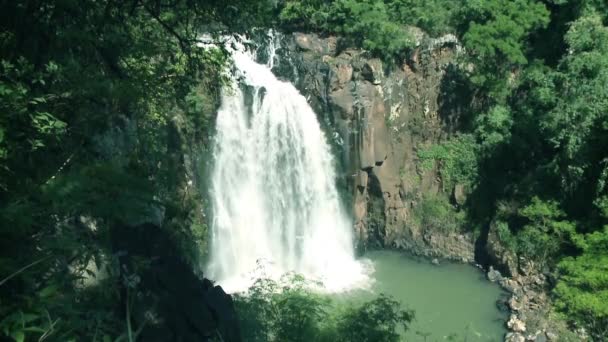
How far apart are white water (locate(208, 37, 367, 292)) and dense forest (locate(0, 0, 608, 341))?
0.92m

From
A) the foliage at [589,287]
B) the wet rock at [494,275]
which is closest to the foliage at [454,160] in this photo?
the wet rock at [494,275]

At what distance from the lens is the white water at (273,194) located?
14.0 metres

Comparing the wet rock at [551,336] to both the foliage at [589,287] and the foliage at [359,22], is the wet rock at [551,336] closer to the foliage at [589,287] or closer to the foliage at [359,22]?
the foliage at [589,287]

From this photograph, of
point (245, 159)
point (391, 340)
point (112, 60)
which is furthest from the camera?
point (245, 159)

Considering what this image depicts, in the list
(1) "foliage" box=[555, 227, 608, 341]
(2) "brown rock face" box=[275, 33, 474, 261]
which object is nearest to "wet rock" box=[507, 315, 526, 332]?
(1) "foliage" box=[555, 227, 608, 341]

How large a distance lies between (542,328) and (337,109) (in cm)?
679

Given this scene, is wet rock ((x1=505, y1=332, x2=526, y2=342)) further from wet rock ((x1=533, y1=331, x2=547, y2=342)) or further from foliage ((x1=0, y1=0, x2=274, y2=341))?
foliage ((x1=0, y1=0, x2=274, y2=341))

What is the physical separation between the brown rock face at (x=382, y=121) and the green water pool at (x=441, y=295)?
2.35 feet

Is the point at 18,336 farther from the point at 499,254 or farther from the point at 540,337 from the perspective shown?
the point at 499,254

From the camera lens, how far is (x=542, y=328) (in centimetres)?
1206

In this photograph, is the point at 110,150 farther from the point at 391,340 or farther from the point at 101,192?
the point at 391,340

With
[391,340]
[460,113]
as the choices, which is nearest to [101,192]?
[391,340]

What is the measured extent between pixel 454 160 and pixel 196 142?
7.33 metres

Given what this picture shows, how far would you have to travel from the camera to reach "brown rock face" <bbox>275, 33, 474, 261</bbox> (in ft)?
49.7
